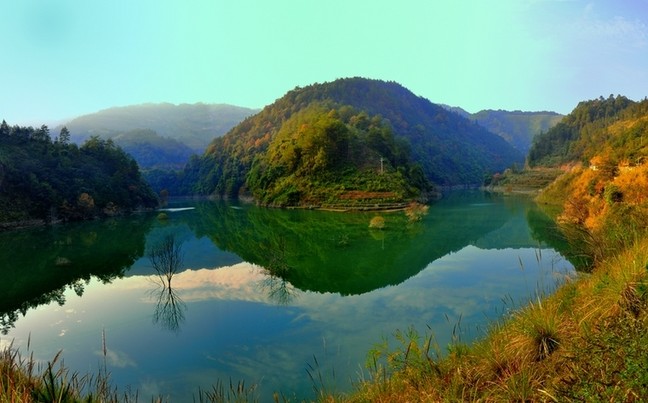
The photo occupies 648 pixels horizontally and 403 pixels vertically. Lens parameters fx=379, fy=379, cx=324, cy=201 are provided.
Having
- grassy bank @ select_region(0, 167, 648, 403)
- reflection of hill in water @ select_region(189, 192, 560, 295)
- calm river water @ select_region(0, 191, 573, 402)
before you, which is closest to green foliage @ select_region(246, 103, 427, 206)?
reflection of hill in water @ select_region(189, 192, 560, 295)

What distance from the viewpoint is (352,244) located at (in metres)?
28.6

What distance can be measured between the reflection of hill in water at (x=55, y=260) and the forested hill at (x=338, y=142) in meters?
40.1

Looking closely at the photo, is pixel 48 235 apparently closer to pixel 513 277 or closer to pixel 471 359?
pixel 513 277

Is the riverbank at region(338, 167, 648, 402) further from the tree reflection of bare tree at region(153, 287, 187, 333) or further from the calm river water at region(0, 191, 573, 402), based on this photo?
the tree reflection of bare tree at region(153, 287, 187, 333)

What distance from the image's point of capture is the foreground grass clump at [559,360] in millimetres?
3311

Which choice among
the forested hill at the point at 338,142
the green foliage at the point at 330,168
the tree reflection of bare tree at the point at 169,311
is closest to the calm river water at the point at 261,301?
the tree reflection of bare tree at the point at 169,311

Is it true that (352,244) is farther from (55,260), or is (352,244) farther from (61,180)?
(61,180)

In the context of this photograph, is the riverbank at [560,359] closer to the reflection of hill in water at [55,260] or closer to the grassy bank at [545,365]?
the grassy bank at [545,365]

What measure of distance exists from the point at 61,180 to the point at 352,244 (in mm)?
51192

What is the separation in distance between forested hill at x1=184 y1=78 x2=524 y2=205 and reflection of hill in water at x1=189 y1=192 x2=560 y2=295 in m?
32.3

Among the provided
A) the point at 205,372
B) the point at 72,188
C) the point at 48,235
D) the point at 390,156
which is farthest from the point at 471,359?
the point at 390,156

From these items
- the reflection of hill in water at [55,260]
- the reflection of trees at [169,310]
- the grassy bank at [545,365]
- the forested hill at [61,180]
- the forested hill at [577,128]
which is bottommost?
the reflection of trees at [169,310]

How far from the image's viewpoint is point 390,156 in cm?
8369

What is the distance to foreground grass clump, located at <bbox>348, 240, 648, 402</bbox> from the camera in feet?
10.9
